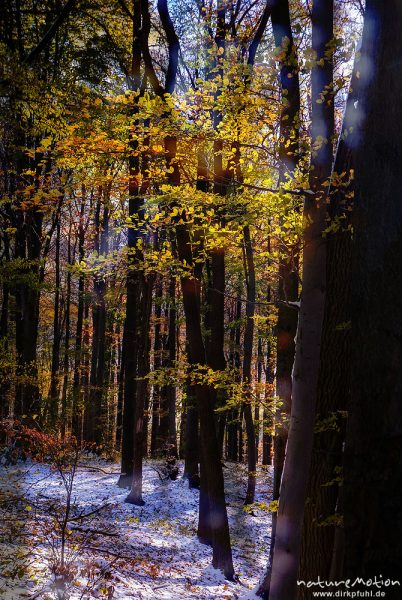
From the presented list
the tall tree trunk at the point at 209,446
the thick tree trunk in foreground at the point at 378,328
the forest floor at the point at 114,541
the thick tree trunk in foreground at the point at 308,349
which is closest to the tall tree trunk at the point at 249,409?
the forest floor at the point at 114,541

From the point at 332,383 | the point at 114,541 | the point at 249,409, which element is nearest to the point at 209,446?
the point at 114,541

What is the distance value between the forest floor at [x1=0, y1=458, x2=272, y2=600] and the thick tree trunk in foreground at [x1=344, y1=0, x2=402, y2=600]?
2.84 meters

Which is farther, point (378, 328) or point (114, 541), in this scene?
point (114, 541)

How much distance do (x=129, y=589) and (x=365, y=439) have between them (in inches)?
216

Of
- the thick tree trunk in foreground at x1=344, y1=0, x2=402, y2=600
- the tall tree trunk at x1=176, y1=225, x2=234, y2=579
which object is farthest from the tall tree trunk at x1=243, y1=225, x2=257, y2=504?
the thick tree trunk in foreground at x1=344, y1=0, x2=402, y2=600

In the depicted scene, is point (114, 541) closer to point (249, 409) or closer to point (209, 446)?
point (209, 446)

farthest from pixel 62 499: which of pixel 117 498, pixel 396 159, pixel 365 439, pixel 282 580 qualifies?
pixel 396 159

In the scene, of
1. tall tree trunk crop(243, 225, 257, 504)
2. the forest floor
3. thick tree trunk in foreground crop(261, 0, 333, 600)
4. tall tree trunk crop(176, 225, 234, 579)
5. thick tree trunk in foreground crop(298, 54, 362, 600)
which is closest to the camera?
thick tree trunk in foreground crop(298, 54, 362, 600)

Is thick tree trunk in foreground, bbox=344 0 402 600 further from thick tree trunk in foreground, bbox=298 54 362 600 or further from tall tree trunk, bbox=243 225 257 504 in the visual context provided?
tall tree trunk, bbox=243 225 257 504

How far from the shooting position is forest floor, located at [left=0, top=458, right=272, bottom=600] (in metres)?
5.71

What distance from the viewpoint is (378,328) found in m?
2.61

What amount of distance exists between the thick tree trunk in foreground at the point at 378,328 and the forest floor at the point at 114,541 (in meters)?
2.84

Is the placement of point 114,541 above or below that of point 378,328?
below

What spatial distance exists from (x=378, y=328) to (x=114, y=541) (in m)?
8.14
